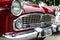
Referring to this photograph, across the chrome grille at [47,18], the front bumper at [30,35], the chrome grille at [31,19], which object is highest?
the chrome grille at [31,19]

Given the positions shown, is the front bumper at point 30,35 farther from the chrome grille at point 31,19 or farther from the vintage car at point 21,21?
the chrome grille at point 31,19

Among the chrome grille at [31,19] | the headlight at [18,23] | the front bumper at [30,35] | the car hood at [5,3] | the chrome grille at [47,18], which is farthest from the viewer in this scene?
the chrome grille at [47,18]

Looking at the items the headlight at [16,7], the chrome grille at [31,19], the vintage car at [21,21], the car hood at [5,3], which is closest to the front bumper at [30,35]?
the vintage car at [21,21]

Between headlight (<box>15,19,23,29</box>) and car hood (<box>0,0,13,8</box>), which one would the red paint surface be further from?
headlight (<box>15,19,23,29</box>)

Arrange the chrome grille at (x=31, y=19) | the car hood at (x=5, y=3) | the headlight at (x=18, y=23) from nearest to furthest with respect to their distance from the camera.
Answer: the car hood at (x=5, y=3), the headlight at (x=18, y=23), the chrome grille at (x=31, y=19)

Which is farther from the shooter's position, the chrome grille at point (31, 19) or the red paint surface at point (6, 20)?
the chrome grille at point (31, 19)

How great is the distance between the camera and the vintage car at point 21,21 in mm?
3545

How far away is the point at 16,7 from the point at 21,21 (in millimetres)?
386

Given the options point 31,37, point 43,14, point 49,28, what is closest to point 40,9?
point 43,14

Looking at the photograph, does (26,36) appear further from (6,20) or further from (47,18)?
(47,18)

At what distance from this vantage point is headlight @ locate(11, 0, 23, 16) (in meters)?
3.57

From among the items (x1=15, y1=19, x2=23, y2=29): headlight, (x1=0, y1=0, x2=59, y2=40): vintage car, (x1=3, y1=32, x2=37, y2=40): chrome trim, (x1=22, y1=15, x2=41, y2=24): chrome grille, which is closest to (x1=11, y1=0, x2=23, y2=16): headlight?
(x1=0, y1=0, x2=59, y2=40): vintage car

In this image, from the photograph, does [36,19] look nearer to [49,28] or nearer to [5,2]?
[49,28]

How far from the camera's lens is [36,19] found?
424 centimetres
